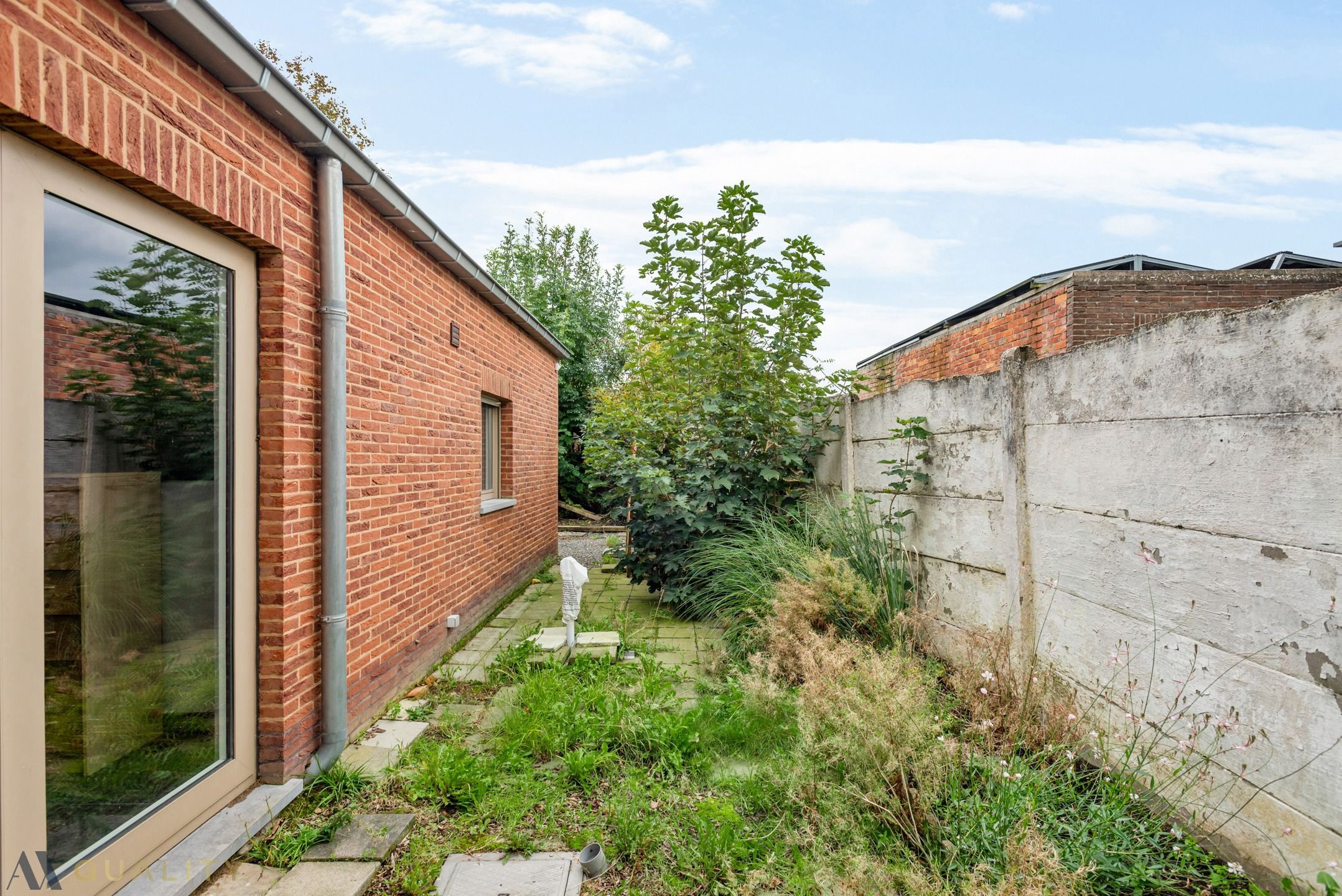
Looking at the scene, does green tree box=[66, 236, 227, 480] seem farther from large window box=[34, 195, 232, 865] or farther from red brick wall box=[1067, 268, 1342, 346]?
red brick wall box=[1067, 268, 1342, 346]

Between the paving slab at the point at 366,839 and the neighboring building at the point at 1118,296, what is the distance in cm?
528

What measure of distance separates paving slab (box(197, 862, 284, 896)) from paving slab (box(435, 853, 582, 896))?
543 millimetres

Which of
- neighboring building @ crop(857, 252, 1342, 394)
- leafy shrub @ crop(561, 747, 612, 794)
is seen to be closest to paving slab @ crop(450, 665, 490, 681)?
leafy shrub @ crop(561, 747, 612, 794)

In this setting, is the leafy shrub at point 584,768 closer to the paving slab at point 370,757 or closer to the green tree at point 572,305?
the paving slab at point 370,757

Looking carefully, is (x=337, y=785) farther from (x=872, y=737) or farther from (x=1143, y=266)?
(x=1143, y=266)

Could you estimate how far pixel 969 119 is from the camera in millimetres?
5906

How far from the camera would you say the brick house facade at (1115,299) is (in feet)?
22.5

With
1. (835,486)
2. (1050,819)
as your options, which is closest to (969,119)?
(835,486)

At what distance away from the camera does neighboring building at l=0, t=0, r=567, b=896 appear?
167cm

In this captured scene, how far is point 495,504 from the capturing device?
634 centimetres

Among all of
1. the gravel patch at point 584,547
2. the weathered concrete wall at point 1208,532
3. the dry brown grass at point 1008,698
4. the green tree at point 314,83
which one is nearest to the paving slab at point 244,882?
the dry brown grass at point 1008,698

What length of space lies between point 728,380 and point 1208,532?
Answer: 413cm

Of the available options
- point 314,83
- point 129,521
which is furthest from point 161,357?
point 314,83

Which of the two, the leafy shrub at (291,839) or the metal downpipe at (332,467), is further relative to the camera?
the metal downpipe at (332,467)
